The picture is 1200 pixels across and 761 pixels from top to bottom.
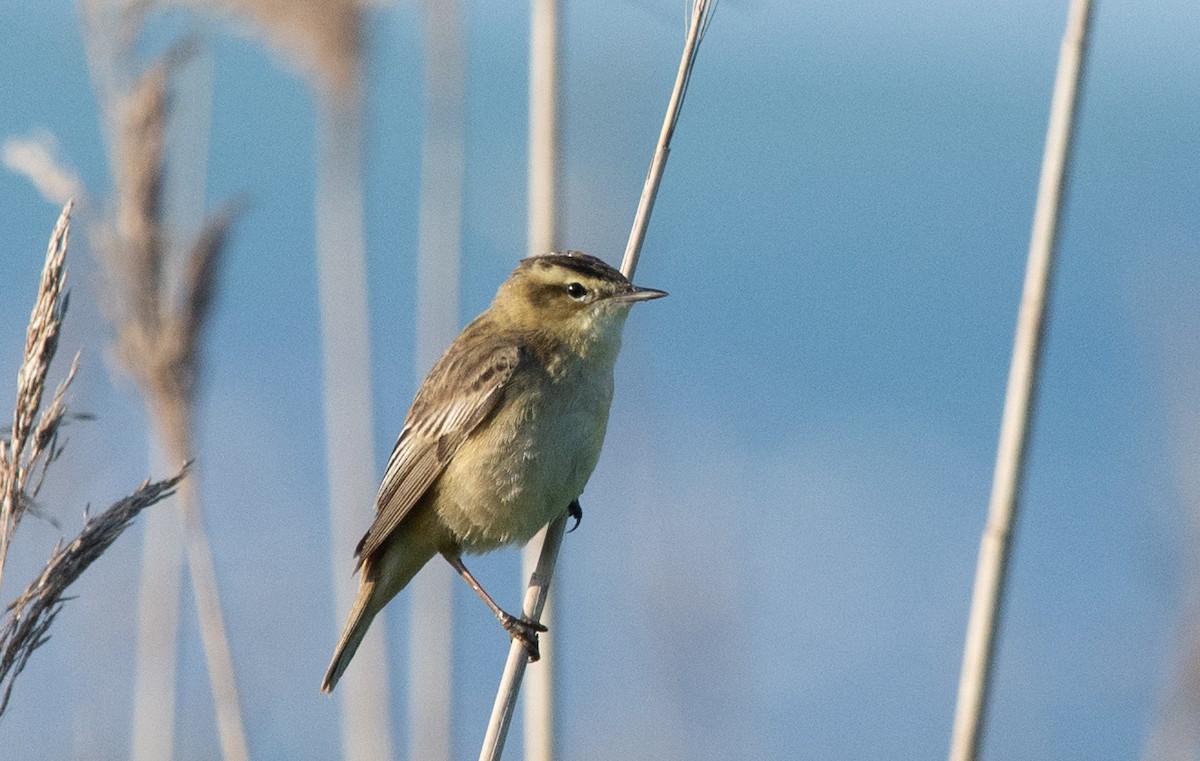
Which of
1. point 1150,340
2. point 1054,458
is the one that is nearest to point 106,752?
point 1150,340

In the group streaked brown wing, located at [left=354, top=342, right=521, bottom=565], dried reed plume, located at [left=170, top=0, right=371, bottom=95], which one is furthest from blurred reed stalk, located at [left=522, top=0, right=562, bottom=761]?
dried reed plume, located at [left=170, top=0, right=371, bottom=95]

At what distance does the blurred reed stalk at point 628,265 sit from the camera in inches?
107

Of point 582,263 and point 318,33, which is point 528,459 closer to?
point 582,263

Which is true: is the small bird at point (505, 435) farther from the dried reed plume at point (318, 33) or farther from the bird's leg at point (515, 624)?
the dried reed plume at point (318, 33)

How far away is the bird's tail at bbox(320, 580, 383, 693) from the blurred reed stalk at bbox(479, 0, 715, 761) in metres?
0.63

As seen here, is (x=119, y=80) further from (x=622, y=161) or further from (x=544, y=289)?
(x=622, y=161)

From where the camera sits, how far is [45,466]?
7.56ft

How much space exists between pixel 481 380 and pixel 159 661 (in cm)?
184

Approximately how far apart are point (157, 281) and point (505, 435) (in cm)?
112

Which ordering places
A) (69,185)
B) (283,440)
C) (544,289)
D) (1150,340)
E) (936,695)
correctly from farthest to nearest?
(936,695)
(283,440)
(1150,340)
(544,289)
(69,185)

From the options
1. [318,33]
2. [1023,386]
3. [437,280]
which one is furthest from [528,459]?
[318,33]

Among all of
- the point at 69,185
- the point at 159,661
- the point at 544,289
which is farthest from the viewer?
the point at 159,661

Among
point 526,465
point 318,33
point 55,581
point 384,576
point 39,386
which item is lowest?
point 384,576

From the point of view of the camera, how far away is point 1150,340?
424 cm
